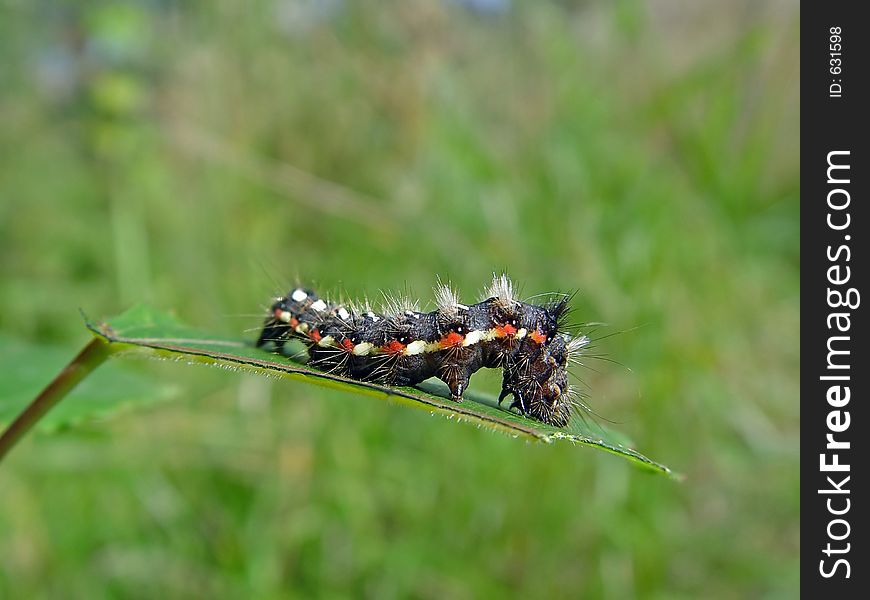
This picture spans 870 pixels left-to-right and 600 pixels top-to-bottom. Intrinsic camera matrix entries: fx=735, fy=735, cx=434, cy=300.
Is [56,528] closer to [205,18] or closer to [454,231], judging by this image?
[454,231]

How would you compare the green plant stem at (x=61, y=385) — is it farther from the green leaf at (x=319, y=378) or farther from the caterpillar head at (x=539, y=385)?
the caterpillar head at (x=539, y=385)

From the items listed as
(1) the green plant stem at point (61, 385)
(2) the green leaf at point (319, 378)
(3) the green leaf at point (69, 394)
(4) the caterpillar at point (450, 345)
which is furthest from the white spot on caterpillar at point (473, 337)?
(1) the green plant stem at point (61, 385)

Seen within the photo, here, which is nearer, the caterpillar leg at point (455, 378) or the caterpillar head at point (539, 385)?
the caterpillar leg at point (455, 378)

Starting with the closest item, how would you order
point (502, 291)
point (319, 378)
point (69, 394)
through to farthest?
point (319, 378)
point (69, 394)
point (502, 291)

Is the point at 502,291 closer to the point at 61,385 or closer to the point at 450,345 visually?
the point at 450,345

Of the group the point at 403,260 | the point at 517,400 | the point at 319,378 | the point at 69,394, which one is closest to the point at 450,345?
the point at 517,400

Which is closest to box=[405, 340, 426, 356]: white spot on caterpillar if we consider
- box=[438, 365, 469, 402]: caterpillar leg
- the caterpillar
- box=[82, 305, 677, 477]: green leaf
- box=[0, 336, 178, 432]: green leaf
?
the caterpillar
